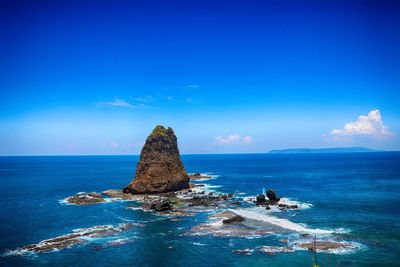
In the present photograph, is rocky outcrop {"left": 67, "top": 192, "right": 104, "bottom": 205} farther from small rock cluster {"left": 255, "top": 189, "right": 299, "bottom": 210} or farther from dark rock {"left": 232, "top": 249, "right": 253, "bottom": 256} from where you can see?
dark rock {"left": 232, "top": 249, "right": 253, "bottom": 256}

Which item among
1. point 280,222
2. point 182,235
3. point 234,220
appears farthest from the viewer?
point 234,220

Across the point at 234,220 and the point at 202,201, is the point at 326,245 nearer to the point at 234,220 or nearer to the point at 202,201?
the point at 234,220

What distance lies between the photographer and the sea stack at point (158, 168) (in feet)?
351

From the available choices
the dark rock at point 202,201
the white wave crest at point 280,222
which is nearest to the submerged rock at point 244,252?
the white wave crest at point 280,222

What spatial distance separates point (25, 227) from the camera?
67.7 m

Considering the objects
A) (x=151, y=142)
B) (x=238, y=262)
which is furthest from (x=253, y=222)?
(x=151, y=142)

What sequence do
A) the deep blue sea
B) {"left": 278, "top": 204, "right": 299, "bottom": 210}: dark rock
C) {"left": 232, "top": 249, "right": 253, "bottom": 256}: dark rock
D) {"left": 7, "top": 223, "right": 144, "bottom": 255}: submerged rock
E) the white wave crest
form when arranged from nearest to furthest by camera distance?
1. the deep blue sea
2. {"left": 232, "top": 249, "right": 253, "bottom": 256}: dark rock
3. {"left": 7, "top": 223, "right": 144, "bottom": 255}: submerged rock
4. the white wave crest
5. {"left": 278, "top": 204, "right": 299, "bottom": 210}: dark rock

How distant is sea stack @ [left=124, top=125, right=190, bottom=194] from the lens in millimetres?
107125

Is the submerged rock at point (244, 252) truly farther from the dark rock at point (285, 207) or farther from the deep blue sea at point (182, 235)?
the dark rock at point (285, 207)

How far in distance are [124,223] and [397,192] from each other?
8870 centimetres

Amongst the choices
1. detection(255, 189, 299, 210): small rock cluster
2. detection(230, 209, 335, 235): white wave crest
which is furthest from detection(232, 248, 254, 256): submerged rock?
detection(255, 189, 299, 210): small rock cluster

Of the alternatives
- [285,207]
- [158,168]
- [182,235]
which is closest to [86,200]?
[158,168]

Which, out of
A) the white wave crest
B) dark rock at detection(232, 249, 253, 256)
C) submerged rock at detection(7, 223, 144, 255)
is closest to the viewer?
dark rock at detection(232, 249, 253, 256)

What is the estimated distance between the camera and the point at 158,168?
354 feet
